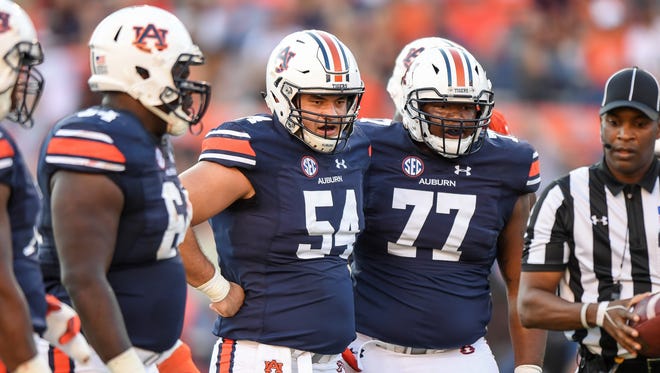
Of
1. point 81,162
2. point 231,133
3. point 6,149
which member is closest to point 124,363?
point 81,162

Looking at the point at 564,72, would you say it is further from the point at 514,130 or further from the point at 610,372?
the point at 610,372

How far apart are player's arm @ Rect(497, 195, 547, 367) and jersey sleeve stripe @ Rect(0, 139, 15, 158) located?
2.33m

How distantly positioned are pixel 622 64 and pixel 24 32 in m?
7.80

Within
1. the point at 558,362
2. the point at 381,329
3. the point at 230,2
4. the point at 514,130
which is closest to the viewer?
the point at 381,329

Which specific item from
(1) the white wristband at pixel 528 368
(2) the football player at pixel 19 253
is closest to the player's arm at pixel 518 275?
(1) the white wristband at pixel 528 368

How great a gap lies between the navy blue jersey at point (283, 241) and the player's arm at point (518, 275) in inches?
32.3

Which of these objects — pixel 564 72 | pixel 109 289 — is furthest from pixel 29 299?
pixel 564 72

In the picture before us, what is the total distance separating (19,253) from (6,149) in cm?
32

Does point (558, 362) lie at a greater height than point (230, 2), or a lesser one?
lesser

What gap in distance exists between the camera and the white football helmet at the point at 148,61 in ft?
12.0

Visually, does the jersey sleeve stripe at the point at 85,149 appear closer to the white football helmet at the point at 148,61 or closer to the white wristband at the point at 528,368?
the white football helmet at the point at 148,61

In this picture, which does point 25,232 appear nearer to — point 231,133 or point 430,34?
point 231,133

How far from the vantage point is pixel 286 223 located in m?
4.30

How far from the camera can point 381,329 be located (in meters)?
4.70
